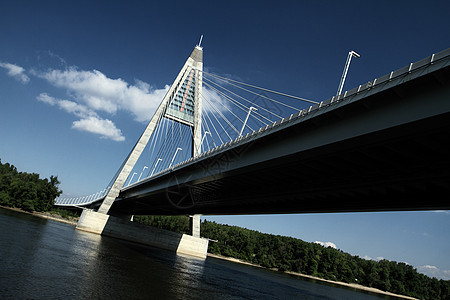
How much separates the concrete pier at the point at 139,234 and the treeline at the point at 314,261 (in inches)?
1542

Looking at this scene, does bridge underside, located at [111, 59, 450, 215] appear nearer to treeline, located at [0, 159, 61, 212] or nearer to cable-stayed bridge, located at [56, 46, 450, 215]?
cable-stayed bridge, located at [56, 46, 450, 215]

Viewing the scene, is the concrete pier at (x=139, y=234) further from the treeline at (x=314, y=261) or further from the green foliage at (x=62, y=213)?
the green foliage at (x=62, y=213)

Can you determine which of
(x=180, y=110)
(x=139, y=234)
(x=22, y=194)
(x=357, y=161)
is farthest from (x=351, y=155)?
(x=22, y=194)

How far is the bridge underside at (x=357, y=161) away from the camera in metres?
12.5

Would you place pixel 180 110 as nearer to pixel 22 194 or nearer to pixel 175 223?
pixel 22 194

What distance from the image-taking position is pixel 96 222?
46.6 meters

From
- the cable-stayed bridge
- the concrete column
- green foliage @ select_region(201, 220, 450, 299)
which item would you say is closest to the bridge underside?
the cable-stayed bridge

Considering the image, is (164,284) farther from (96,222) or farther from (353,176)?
(96,222)

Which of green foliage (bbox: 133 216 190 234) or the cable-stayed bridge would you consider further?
green foliage (bbox: 133 216 190 234)

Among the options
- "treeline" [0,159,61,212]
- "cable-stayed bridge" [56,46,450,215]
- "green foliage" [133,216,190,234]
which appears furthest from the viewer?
"green foliage" [133,216,190,234]

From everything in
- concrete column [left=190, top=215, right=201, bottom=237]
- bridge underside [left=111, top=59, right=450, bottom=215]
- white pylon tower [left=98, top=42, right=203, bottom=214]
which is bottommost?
concrete column [left=190, top=215, right=201, bottom=237]

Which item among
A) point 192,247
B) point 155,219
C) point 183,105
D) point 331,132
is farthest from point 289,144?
point 155,219

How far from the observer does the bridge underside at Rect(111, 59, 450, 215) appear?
12.5 m

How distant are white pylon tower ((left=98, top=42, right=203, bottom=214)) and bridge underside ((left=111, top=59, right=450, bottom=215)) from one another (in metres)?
15.4
